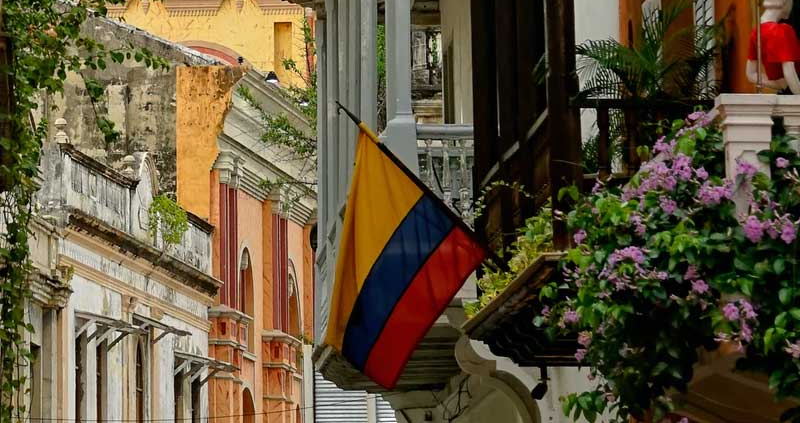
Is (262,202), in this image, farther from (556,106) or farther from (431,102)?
(556,106)

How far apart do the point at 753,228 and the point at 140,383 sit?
24.9 m

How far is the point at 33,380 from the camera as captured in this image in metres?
26.7

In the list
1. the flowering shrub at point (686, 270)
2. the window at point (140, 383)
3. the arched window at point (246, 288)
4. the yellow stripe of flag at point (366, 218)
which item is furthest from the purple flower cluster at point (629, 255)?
the arched window at point (246, 288)

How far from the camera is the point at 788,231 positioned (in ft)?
26.1

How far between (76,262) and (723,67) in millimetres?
18637

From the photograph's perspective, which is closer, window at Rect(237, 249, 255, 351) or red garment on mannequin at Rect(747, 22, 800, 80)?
red garment on mannequin at Rect(747, 22, 800, 80)

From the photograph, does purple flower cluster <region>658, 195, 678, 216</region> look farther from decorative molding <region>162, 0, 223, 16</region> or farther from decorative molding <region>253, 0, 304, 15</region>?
decorative molding <region>162, 0, 223, 16</region>

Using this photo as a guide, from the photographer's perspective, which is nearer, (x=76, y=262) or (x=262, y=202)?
(x=76, y=262)

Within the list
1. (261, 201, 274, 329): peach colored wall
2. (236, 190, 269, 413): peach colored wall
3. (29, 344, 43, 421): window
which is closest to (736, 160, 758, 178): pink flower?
(29, 344, 43, 421): window

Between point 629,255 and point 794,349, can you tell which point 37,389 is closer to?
point 629,255

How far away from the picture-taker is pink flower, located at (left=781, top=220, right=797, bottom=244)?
7934 millimetres

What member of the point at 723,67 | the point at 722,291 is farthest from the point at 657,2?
the point at 722,291

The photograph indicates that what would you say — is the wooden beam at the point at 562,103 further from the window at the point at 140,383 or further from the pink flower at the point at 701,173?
the window at the point at 140,383

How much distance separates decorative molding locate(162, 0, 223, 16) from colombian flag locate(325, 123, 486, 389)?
4839 cm
